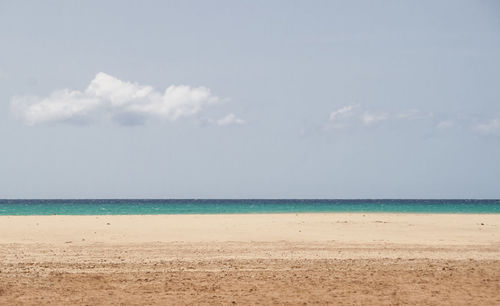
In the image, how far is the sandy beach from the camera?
1236cm

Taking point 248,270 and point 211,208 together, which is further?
point 211,208

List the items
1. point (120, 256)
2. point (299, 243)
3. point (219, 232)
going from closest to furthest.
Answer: point (120, 256)
point (299, 243)
point (219, 232)

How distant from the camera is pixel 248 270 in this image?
1559 centimetres

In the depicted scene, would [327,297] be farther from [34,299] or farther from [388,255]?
[388,255]

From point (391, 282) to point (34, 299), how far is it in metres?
7.35

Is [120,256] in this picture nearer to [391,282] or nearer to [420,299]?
[391,282]

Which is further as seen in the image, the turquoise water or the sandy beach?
the turquoise water

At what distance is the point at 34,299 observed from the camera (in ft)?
39.5

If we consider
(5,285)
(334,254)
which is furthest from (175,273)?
(334,254)

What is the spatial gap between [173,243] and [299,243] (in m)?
4.73

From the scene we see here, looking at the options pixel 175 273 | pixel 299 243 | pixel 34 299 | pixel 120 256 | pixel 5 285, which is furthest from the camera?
pixel 299 243

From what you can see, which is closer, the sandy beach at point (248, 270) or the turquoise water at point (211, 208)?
the sandy beach at point (248, 270)

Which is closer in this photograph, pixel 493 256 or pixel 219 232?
pixel 493 256

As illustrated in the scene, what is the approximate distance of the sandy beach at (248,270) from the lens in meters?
12.4
